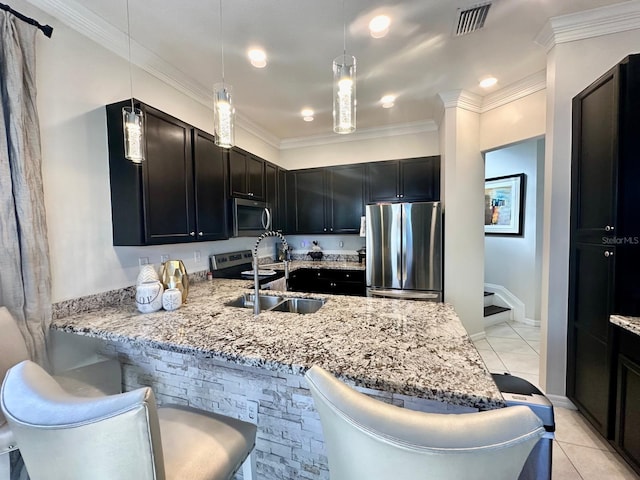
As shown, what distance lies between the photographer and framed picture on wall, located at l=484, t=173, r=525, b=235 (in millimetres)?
4117

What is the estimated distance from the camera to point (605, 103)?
1.69 metres

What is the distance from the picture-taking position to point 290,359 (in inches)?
40.2

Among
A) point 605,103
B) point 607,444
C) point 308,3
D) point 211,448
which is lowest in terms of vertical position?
point 607,444

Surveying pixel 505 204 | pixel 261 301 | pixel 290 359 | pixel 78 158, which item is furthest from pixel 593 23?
pixel 78 158

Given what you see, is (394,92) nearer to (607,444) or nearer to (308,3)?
(308,3)

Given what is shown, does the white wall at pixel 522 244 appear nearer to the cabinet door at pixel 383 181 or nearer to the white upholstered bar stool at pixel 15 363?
the cabinet door at pixel 383 181

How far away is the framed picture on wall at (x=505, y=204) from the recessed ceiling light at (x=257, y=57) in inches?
142

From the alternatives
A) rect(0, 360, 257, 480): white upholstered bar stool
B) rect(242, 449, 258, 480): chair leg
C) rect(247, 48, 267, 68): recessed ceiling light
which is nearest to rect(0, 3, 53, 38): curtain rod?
rect(247, 48, 267, 68): recessed ceiling light

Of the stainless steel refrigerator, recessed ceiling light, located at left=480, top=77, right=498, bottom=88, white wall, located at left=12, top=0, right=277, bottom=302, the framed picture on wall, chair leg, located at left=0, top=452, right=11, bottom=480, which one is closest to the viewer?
chair leg, located at left=0, top=452, right=11, bottom=480

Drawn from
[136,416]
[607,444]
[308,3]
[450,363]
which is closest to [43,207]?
[136,416]

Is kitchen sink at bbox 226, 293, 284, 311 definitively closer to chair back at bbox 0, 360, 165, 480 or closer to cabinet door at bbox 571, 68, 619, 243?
chair back at bbox 0, 360, 165, 480

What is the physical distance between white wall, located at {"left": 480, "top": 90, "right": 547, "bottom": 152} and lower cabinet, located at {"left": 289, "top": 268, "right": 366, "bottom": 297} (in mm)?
2224

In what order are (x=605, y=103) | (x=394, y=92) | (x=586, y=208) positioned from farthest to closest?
(x=394, y=92), (x=586, y=208), (x=605, y=103)

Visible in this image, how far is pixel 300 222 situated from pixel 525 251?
3.48m
